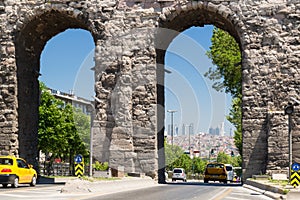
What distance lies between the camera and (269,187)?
953 inches

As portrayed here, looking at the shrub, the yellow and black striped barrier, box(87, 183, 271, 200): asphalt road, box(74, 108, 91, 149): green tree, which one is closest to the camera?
box(87, 183, 271, 200): asphalt road

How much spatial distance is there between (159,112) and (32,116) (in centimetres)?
823

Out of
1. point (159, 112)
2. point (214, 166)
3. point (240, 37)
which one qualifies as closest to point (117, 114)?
point (159, 112)

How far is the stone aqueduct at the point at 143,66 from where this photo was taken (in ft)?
109

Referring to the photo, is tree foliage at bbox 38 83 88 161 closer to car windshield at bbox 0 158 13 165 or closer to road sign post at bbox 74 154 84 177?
car windshield at bbox 0 158 13 165

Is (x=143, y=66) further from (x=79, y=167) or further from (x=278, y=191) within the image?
(x=278, y=191)

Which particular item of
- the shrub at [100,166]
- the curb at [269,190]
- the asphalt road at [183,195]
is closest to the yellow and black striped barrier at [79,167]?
the asphalt road at [183,195]

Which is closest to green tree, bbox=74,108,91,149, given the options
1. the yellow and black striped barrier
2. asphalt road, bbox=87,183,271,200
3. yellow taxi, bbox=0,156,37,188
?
yellow taxi, bbox=0,156,37,188

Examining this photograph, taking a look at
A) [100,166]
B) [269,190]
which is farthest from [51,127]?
[269,190]

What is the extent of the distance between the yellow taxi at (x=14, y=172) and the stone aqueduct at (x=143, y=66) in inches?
229

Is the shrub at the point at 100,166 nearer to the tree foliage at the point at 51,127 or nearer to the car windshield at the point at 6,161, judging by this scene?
the car windshield at the point at 6,161

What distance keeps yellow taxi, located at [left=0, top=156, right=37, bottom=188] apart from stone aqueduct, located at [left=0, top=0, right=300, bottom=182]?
582 cm

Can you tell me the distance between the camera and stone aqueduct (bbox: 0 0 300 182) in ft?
109

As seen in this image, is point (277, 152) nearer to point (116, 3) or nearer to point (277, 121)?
point (277, 121)
